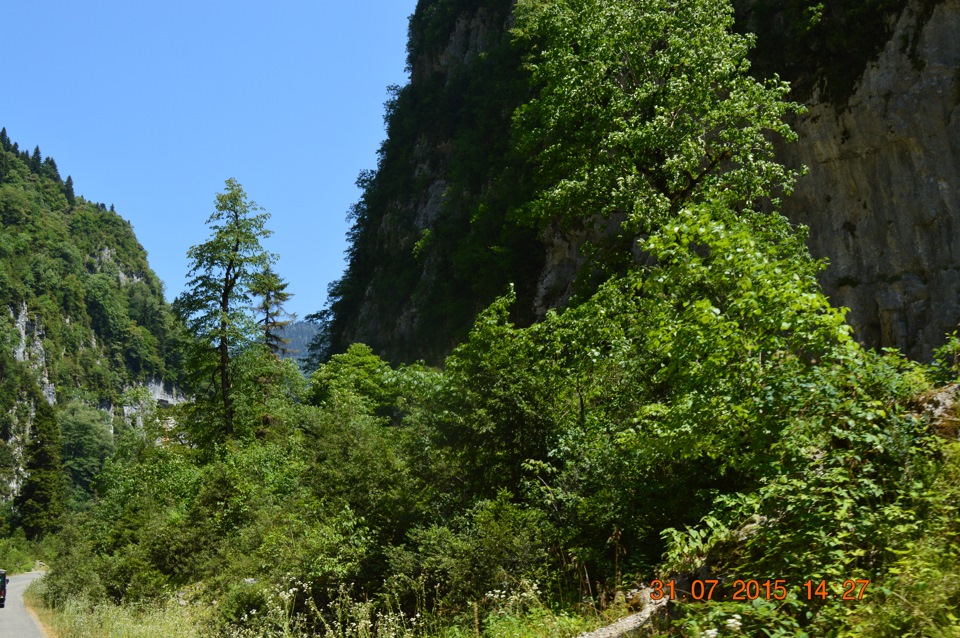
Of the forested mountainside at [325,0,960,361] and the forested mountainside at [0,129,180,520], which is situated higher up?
the forested mountainside at [0,129,180,520]

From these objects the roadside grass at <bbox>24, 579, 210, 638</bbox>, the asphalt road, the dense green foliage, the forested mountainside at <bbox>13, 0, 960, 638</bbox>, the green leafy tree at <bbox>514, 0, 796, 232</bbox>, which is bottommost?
the asphalt road

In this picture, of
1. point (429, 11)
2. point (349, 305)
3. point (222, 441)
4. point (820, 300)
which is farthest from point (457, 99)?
point (820, 300)

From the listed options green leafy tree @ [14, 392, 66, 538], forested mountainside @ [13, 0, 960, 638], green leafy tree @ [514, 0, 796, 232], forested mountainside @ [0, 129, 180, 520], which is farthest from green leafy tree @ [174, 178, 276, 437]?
forested mountainside @ [0, 129, 180, 520]

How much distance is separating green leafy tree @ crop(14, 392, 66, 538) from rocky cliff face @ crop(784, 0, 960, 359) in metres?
77.8

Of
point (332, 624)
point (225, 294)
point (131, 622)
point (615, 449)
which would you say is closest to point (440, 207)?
point (225, 294)

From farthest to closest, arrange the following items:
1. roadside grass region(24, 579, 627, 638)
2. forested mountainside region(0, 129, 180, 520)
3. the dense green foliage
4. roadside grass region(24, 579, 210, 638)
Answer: forested mountainside region(0, 129, 180, 520)
the dense green foliage
roadside grass region(24, 579, 210, 638)
roadside grass region(24, 579, 627, 638)

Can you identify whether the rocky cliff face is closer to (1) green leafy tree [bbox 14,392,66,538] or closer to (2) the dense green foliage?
(2) the dense green foliage

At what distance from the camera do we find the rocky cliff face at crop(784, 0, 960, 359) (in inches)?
729

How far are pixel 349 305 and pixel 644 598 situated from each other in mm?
56329

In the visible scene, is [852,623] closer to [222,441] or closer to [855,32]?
[855,32]

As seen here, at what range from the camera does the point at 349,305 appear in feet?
204

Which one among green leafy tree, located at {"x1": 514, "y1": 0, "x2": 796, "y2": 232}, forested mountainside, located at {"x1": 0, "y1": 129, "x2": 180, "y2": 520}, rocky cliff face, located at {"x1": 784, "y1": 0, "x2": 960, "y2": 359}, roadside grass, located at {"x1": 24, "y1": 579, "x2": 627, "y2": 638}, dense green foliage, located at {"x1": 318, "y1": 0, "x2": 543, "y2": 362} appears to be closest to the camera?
roadside grass, located at {"x1": 24, "y1": 579, "x2": 627, "y2": 638}

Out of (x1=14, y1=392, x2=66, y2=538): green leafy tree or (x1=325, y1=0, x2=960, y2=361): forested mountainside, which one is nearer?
(x1=325, y1=0, x2=960, y2=361): forested mountainside

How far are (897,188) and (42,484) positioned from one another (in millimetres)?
85442
